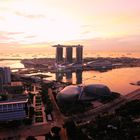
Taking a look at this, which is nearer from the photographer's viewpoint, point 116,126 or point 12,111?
point 116,126

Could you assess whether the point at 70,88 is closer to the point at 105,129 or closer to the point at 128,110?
the point at 128,110

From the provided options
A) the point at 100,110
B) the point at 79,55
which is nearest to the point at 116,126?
the point at 100,110

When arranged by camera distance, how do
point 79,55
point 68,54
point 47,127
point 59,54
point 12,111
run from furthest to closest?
1. point 59,54
2. point 68,54
3. point 79,55
4. point 12,111
5. point 47,127

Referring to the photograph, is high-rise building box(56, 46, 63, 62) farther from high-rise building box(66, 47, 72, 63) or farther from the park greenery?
the park greenery

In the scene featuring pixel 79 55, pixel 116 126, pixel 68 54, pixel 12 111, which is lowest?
pixel 116 126

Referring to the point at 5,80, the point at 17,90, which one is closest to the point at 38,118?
the point at 17,90

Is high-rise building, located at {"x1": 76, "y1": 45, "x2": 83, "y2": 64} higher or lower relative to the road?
higher

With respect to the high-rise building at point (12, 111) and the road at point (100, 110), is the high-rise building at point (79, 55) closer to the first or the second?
the road at point (100, 110)

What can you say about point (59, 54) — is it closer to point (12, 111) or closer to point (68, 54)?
point (68, 54)

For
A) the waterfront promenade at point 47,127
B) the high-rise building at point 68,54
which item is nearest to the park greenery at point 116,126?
the waterfront promenade at point 47,127

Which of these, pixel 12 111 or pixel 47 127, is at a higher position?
pixel 12 111

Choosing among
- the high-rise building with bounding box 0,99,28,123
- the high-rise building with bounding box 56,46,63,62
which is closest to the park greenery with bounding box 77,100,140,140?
the high-rise building with bounding box 0,99,28,123
